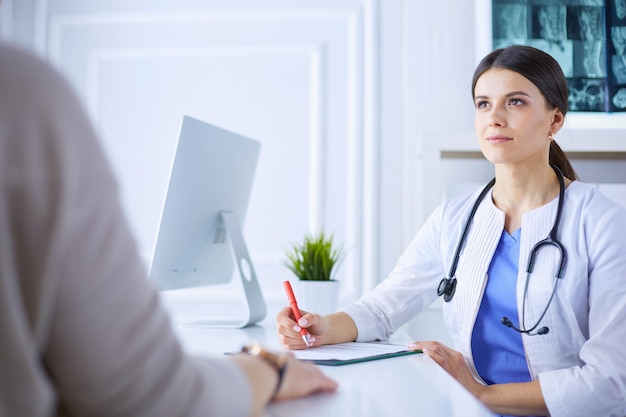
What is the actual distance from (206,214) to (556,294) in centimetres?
88

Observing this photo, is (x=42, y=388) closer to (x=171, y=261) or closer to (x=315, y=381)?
(x=315, y=381)

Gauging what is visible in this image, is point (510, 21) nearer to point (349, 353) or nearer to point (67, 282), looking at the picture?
point (349, 353)

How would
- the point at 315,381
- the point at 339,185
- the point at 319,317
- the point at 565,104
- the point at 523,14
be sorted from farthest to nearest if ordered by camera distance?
the point at 339,185 → the point at 523,14 → the point at 565,104 → the point at 319,317 → the point at 315,381

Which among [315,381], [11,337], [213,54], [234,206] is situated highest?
[213,54]

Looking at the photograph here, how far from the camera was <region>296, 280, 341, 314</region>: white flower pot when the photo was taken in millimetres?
1935

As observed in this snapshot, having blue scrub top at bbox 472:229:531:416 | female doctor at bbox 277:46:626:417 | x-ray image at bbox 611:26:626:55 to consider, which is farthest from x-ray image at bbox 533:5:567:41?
blue scrub top at bbox 472:229:531:416

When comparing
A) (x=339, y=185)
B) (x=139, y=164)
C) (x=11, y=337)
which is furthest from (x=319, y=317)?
(x=139, y=164)

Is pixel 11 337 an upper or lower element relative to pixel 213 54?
lower

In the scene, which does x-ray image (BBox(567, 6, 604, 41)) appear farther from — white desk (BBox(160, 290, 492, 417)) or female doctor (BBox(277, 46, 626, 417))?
white desk (BBox(160, 290, 492, 417))

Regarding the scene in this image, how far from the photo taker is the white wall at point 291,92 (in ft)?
8.36

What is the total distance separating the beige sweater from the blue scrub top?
3.91ft

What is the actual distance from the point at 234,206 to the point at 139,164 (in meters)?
0.91

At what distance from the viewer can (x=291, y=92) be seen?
2.70m

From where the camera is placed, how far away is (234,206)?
6.48 ft
